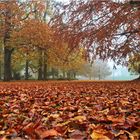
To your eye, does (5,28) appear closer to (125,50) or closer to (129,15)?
(125,50)

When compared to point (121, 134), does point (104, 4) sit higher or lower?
higher

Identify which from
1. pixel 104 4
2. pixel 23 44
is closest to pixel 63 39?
pixel 104 4

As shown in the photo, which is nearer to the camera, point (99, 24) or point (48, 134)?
point (48, 134)

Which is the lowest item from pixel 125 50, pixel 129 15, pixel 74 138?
pixel 74 138

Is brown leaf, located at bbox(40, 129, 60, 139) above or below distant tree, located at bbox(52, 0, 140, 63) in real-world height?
below

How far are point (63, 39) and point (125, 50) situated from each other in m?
3.20

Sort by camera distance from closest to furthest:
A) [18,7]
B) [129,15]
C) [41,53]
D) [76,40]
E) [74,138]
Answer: [74,138], [129,15], [76,40], [18,7], [41,53]

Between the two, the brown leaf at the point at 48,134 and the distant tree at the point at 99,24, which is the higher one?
the distant tree at the point at 99,24

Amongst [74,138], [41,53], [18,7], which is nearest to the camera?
[74,138]

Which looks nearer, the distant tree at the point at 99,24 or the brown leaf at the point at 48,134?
the brown leaf at the point at 48,134

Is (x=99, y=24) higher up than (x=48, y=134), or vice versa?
(x=99, y=24)

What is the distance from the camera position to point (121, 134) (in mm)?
2703

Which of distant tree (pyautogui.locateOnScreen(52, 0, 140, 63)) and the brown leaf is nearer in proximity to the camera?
the brown leaf

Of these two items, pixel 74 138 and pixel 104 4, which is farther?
pixel 104 4
